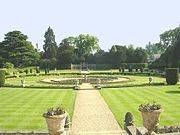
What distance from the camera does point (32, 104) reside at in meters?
22.0

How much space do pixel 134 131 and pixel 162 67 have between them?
56971mm

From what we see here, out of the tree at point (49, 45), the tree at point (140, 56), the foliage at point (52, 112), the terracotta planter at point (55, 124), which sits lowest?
the terracotta planter at point (55, 124)

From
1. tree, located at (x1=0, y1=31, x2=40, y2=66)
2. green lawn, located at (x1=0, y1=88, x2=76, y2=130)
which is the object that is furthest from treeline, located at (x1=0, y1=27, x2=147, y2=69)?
green lawn, located at (x1=0, y1=88, x2=76, y2=130)

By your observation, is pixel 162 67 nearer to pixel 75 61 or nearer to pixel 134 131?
pixel 75 61

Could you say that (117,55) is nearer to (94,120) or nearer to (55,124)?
(94,120)

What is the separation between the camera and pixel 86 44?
10106cm

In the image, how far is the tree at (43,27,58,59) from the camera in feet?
305

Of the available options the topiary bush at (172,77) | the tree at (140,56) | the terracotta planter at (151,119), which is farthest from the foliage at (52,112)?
the tree at (140,56)

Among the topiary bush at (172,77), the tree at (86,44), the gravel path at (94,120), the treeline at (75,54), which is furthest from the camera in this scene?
the tree at (86,44)

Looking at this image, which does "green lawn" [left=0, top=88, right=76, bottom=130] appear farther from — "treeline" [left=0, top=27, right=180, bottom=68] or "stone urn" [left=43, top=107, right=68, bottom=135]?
"treeline" [left=0, top=27, right=180, bottom=68]

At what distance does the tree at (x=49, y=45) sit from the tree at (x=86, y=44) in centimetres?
783

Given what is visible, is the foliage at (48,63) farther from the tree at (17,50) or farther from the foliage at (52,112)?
the foliage at (52,112)

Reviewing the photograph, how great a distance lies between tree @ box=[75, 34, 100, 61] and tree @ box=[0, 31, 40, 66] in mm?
23809

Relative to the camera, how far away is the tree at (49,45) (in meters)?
92.8
